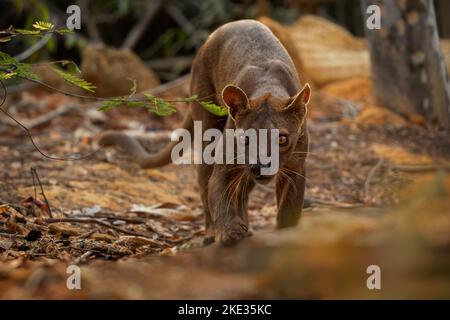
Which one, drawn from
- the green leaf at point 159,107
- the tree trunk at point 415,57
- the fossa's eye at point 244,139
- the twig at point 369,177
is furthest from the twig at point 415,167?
the green leaf at point 159,107

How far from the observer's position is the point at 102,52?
11.0 m

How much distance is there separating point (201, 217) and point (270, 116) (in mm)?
2234

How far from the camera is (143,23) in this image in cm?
1386

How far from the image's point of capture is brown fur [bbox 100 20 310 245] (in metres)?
4.45

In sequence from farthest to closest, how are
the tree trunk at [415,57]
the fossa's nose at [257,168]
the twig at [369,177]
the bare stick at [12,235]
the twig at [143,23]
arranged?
the twig at [143,23], the tree trunk at [415,57], the twig at [369,177], the bare stick at [12,235], the fossa's nose at [257,168]

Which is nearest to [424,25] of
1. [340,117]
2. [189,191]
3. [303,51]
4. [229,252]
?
[340,117]

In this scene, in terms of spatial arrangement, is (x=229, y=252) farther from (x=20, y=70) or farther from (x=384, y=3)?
(x=384, y=3)

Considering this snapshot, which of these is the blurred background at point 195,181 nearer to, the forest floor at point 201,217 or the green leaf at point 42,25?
Answer: the forest floor at point 201,217

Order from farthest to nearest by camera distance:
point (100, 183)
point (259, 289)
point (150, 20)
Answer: point (150, 20)
point (100, 183)
point (259, 289)

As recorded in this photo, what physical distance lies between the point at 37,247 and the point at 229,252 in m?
1.85

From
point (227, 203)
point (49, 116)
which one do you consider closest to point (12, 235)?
point (227, 203)

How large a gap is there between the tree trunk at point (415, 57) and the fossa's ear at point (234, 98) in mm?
4862

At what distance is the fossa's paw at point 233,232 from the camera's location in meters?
4.37

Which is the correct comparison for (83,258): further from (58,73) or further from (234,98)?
(234,98)
